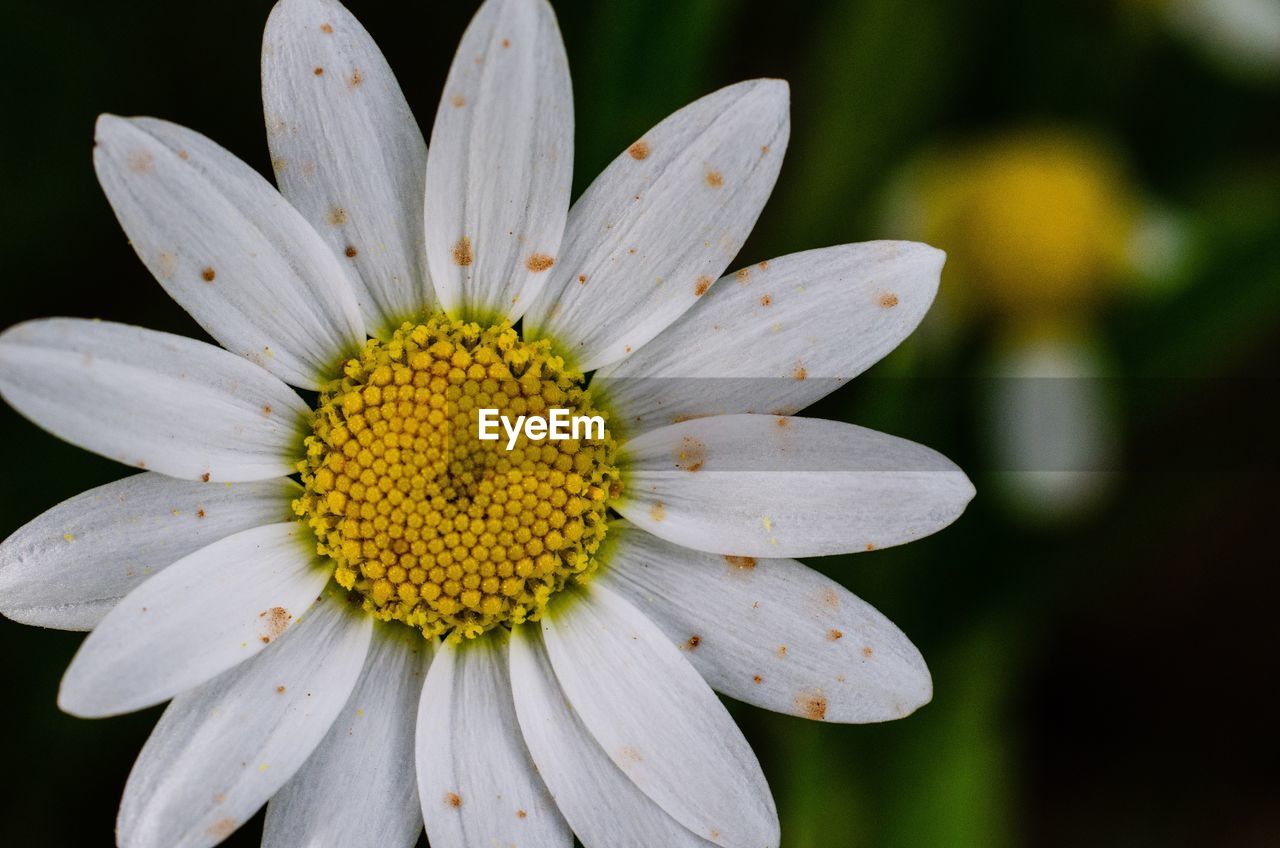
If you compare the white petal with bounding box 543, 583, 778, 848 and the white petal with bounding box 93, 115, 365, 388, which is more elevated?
the white petal with bounding box 93, 115, 365, 388

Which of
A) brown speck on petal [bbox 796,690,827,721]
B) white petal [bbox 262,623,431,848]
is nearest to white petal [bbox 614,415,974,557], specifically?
brown speck on petal [bbox 796,690,827,721]

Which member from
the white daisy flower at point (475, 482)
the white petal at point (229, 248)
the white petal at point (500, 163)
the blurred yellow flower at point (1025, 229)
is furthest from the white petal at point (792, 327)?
the blurred yellow flower at point (1025, 229)

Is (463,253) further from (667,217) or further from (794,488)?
(794,488)

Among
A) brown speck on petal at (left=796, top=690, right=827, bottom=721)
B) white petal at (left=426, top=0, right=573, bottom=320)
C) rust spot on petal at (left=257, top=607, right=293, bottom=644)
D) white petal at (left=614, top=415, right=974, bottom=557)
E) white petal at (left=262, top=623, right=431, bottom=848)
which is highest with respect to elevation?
white petal at (left=426, top=0, right=573, bottom=320)

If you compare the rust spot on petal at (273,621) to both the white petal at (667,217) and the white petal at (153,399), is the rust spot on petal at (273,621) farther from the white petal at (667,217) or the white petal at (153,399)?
the white petal at (667,217)

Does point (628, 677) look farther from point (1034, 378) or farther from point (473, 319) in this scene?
point (1034, 378)

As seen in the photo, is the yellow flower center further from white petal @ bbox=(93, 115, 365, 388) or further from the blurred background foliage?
the blurred background foliage

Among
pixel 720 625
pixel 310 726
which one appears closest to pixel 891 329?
pixel 720 625
